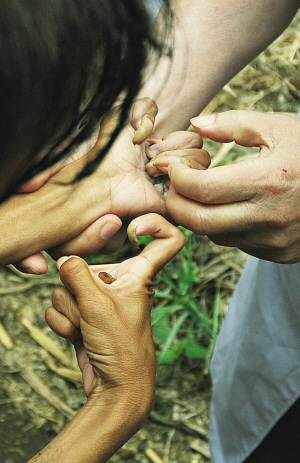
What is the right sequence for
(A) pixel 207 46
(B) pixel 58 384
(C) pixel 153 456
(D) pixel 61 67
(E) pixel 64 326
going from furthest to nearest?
(B) pixel 58 384, (C) pixel 153 456, (A) pixel 207 46, (E) pixel 64 326, (D) pixel 61 67

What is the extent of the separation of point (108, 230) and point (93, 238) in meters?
0.04

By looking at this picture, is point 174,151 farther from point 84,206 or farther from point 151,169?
point 84,206

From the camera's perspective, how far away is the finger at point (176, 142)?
40.1 inches

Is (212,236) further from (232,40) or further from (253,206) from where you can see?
(232,40)

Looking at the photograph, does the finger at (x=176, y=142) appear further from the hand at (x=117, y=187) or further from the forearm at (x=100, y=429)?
the forearm at (x=100, y=429)

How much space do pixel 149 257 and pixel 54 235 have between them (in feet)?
0.67

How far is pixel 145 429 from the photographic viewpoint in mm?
1527

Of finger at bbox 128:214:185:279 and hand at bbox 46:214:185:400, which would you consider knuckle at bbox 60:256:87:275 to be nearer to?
hand at bbox 46:214:185:400

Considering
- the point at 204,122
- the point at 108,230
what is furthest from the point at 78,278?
the point at 204,122

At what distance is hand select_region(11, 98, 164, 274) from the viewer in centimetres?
94

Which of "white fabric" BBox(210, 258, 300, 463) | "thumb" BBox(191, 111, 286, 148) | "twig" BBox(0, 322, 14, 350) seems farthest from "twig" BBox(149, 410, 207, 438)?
"thumb" BBox(191, 111, 286, 148)

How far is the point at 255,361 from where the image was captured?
3.76 ft

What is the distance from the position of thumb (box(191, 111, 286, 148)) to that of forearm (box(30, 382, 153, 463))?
1.40 ft

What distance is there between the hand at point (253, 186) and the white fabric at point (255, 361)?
0.23 metres
